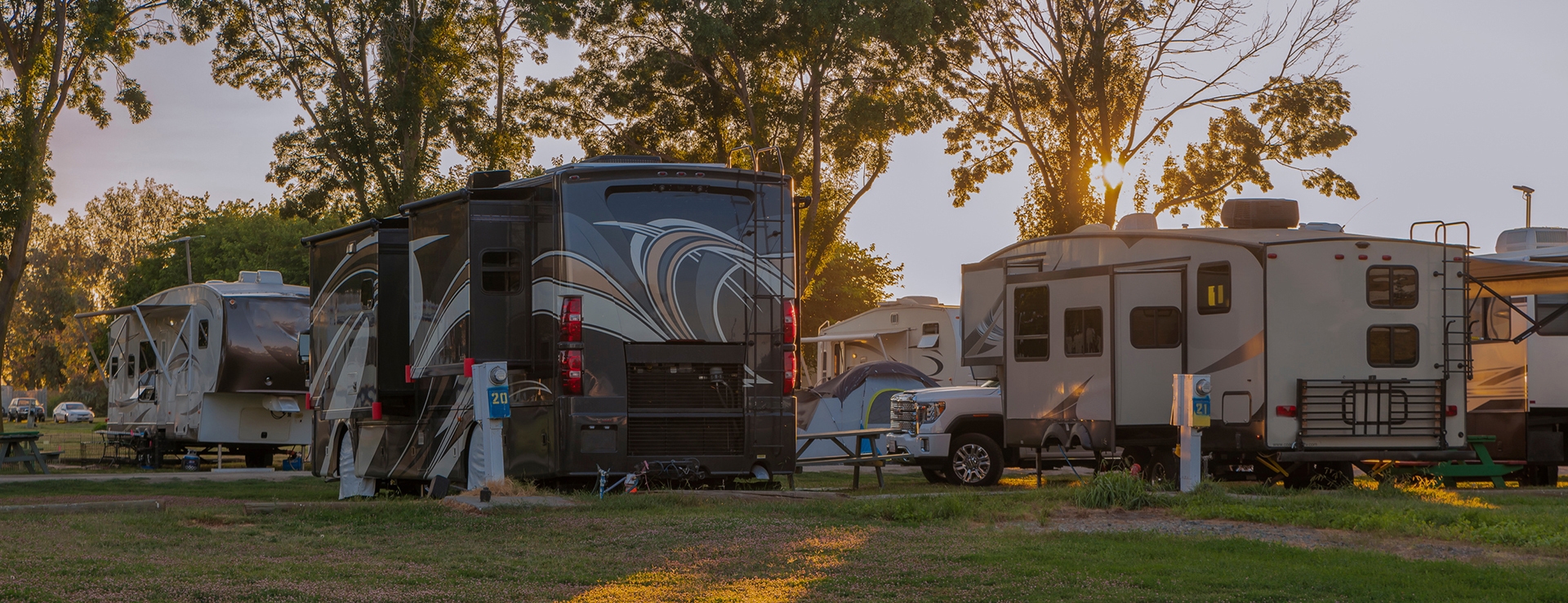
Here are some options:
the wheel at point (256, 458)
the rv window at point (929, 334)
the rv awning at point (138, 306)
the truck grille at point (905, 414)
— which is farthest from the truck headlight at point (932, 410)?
the rv awning at point (138, 306)

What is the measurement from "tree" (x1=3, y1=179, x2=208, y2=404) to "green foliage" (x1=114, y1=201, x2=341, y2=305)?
10.4m

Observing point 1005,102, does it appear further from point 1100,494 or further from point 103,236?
point 103,236

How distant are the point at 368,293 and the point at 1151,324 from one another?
807cm

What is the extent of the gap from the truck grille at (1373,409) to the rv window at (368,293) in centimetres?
930

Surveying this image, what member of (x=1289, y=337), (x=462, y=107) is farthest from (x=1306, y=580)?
(x=462, y=107)

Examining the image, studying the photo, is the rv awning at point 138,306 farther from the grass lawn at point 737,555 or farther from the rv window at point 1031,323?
the rv window at point 1031,323

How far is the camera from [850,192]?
3278cm

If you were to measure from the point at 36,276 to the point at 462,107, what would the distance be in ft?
159

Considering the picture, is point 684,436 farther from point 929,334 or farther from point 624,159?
point 929,334

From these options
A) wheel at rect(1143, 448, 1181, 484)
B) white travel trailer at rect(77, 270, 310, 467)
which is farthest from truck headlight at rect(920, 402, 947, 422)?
white travel trailer at rect(77, 270, 310, 467)

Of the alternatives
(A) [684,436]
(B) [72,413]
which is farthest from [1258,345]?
(B) [72,413]

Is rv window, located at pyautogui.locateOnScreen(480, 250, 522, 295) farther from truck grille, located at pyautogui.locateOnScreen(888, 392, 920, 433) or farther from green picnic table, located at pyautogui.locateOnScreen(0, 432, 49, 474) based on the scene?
green picnic table, located at pyautogui.locateOnScreen(0, 432, 49, 474)

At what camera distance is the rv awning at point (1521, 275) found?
16922 millimetres

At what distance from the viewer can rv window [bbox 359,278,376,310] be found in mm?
14938
